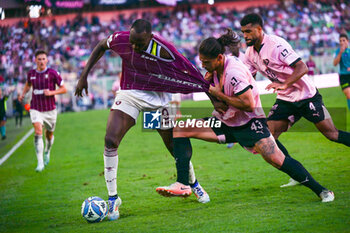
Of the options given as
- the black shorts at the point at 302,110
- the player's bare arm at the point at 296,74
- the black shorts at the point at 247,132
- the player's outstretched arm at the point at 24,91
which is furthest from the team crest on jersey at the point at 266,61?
the player's outstretched arm at the point at 24,91

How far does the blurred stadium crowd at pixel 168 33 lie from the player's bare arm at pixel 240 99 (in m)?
23.3

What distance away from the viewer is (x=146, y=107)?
6328 millimetres

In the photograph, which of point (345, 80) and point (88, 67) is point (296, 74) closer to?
point (88, 67)

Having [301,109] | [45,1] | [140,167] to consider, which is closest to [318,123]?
[301,109]

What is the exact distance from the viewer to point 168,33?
41031 mm

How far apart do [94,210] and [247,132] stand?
2005 millimetres

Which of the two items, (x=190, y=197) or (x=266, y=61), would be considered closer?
(x=266, y=61)

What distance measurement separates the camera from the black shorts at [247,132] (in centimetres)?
558

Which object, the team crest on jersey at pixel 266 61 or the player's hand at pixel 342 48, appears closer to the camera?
the team crest on jersey at pixel 266 61

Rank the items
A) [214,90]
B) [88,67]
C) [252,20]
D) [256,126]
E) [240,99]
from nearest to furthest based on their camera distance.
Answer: [240,99], [214,90], [256,126], [252,20], [88,67]

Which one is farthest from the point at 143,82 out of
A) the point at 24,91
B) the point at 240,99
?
the point at 24,91

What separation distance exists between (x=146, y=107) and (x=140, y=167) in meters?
4.08

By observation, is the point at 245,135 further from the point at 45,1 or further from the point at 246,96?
the point at 45,1

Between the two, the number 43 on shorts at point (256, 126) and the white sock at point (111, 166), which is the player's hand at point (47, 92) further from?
the number 43 on shorts at point (256, 126)
